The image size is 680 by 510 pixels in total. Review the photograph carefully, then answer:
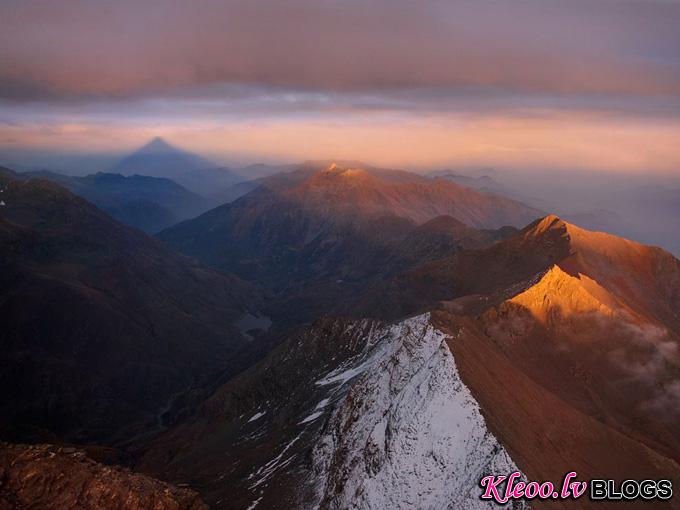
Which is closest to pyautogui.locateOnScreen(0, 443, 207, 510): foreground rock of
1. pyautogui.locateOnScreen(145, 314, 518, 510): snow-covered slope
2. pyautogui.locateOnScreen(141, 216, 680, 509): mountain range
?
pyautogui.locateOnScreen(145, 314, 518, 510): snow-covered slope

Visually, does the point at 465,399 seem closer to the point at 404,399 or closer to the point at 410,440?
the point at 410,440

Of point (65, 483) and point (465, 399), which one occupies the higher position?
point (65, 483)

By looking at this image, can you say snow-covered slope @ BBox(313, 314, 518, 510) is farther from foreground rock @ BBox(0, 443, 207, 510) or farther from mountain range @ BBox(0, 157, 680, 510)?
foreground rock @ BBox(0, 443, 207, 510)

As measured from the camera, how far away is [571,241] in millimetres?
135500

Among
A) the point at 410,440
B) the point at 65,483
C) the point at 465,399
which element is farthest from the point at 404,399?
the point at 65,483

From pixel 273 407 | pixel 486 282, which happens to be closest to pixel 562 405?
pixel 273 407

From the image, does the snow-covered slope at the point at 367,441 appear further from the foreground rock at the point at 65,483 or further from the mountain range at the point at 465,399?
the foreground rock at the point at 65,483

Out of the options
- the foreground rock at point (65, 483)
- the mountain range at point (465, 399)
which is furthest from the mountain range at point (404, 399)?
the mountain range at point (465, 399)

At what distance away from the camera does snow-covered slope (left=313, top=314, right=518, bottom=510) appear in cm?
5047

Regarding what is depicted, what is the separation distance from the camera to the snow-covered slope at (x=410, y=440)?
50469 millimetres

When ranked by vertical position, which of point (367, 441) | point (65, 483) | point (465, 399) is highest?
point (65, 483)

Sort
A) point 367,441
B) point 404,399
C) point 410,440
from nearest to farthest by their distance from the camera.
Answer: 1. point 410,440
2. point 367,441
3. point 404,399

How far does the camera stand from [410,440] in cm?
5522

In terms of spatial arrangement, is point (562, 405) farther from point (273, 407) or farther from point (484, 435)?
point (273, 407)
